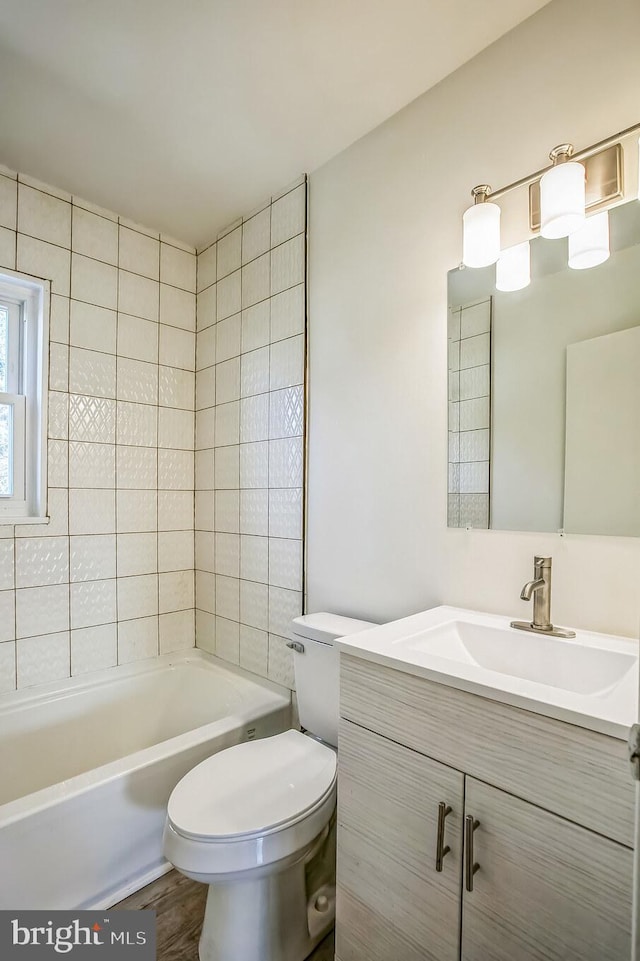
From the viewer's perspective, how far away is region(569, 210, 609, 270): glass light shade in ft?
3.66

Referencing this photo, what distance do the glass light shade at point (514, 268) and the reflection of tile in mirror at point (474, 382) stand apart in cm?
22

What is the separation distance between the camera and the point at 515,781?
0.78 meters

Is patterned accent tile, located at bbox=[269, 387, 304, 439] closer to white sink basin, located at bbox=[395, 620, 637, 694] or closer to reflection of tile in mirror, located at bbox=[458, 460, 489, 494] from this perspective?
reflection of tile in mirror, located at bbox=[458, 460, 489, 494]

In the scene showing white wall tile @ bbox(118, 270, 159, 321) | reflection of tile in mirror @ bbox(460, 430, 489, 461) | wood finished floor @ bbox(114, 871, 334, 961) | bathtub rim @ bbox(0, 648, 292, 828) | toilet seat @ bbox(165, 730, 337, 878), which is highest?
white wall tile @ bbox(118, 270, 159, 321)

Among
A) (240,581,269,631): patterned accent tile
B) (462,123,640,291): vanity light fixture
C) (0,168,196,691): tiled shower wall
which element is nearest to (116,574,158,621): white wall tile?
(0,168,196,691): tiled shower wall

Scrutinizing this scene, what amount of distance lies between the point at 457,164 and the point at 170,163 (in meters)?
1.12

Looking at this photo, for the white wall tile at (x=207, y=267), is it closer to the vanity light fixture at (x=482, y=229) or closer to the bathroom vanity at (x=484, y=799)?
the vanity light fixture at (x=482, y=229)

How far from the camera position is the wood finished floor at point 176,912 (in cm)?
126

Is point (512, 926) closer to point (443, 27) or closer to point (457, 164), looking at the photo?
point (457, 164)

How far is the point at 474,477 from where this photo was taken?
1353mm

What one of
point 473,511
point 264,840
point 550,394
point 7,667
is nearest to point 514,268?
point 550,394

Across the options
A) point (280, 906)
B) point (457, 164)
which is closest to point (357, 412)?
point (457, 164)

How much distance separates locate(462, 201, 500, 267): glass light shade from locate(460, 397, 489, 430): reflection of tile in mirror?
380 millimetres

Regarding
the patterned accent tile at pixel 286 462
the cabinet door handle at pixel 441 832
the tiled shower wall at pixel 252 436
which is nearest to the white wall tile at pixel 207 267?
the tiled shower wall at pixel 252 436
